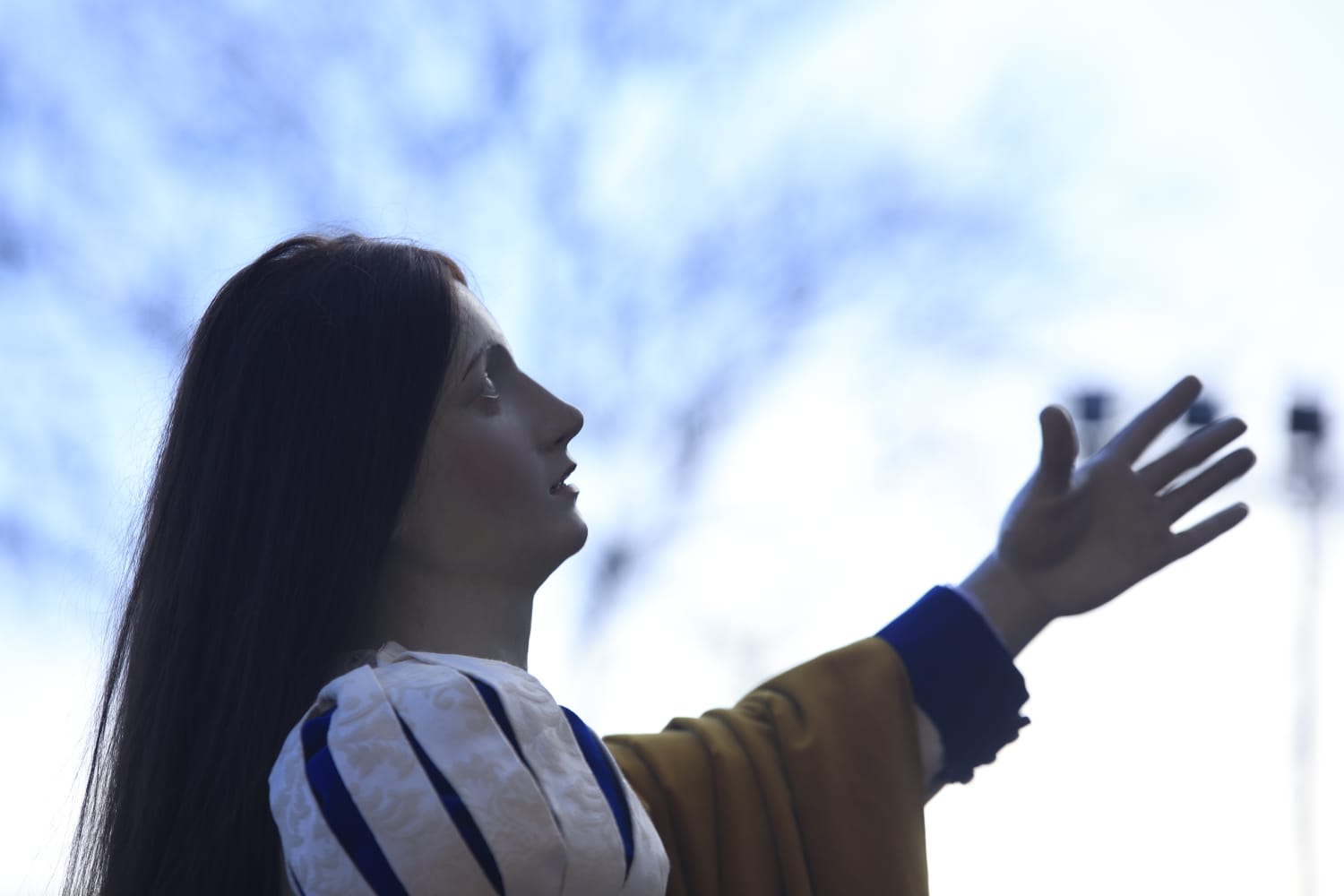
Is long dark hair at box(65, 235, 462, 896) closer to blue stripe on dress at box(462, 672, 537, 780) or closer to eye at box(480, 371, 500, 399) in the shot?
eye at box(480, 371, 500, 399)

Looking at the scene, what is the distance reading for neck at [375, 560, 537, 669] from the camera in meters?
1.46

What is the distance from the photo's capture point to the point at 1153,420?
62.3 inches

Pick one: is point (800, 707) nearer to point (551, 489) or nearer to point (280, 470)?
point (551, 489)

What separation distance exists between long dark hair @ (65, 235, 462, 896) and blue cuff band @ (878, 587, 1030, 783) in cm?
64

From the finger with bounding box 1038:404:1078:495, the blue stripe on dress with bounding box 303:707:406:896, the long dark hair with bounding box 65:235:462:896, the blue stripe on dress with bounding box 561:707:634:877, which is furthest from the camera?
the finger with bounding box 1038:404:1078:495

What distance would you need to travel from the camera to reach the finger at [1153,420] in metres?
1.55

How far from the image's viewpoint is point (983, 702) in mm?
1562

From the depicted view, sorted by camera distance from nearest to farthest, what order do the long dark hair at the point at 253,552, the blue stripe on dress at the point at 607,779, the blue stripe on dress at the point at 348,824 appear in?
1. the blue stripe on dress at the point at 348,824
2. the blue stripe on dress at the point at 607,779
3. the long dark hair at the point at 253,552

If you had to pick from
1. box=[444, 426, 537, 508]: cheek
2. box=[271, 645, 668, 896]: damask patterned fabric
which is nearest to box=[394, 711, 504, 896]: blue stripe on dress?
box=[271, 645, 668, 896]: damask patterned fabric

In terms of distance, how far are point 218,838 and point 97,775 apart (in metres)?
0.26

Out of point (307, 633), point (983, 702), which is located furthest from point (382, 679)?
point (983, 702)

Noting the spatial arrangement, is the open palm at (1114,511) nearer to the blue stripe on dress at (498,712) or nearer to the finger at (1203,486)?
the finger at (1203,486)

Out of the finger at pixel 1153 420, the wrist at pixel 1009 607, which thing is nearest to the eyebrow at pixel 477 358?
the wrist at pixel 1009 607

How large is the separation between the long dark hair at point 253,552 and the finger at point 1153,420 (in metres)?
0.79
